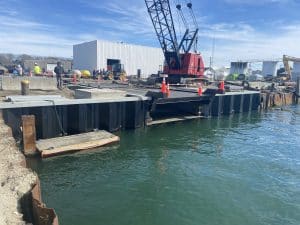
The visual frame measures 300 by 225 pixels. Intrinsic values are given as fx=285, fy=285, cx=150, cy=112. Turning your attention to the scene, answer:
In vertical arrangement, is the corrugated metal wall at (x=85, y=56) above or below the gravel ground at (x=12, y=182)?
above

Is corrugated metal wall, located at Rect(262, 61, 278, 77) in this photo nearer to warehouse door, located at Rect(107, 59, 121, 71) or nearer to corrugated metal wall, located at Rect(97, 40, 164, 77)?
corrugated metal wall, located at Rect(97, 40, 164, 77)

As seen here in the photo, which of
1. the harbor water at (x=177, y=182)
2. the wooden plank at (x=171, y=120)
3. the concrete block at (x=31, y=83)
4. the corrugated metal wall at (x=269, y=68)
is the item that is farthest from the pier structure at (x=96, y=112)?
the corrugated metal wall at (x=269, y=68)

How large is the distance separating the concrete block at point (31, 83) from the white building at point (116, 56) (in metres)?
26.2

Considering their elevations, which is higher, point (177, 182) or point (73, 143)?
point (73, 143)

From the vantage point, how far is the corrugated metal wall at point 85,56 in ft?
165

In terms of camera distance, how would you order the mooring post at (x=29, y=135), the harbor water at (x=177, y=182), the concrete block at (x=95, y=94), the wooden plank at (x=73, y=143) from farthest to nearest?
1. the concrete block at (x=95, y=94)
2. the wooden plank at (x=73, y=143)
3. the mooring post at (x=29, y=135)
4. the harbor water at (x=177, y=182)

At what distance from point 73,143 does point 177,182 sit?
18.7ft

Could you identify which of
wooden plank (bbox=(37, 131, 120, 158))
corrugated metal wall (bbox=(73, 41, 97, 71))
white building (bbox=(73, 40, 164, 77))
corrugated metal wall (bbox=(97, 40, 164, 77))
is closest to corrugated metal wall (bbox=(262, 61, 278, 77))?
corrugated metal wall (bbox=(97, 40, 164, 77))

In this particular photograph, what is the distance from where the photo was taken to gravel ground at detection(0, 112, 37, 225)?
7023 mm

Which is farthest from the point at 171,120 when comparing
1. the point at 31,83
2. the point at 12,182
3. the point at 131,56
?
the point at 131,56

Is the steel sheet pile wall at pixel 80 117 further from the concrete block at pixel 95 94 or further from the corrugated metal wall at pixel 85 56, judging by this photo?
the corrugated metal wall at pixel 85 56

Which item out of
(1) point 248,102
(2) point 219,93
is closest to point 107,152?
(2) point 219,93

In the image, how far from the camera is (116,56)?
52.3 metres

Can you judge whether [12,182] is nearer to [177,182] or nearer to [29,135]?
[29,135]
